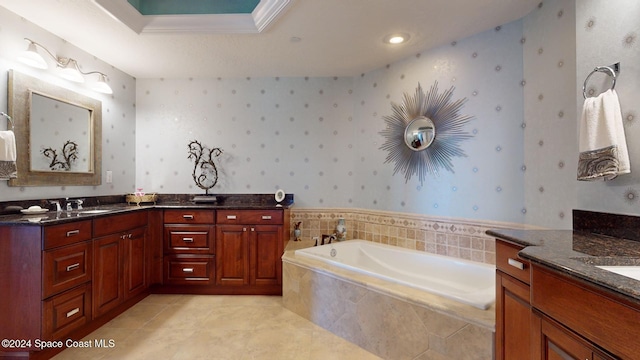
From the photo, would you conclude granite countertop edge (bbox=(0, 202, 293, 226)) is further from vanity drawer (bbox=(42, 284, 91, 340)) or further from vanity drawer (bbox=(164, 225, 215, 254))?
vanity drawer (bbox=(42, 284, 91, 340))

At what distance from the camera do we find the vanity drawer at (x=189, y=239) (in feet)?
9.32

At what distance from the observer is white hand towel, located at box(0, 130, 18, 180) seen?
6.05 feet

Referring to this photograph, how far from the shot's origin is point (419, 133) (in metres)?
2.71

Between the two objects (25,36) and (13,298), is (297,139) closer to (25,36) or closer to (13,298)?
(25,36)

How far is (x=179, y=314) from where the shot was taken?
248 centimetres

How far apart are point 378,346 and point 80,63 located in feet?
11.6

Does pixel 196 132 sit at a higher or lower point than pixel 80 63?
lower

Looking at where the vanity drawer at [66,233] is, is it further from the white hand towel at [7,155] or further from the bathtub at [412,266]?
the bathtub at [412,266]

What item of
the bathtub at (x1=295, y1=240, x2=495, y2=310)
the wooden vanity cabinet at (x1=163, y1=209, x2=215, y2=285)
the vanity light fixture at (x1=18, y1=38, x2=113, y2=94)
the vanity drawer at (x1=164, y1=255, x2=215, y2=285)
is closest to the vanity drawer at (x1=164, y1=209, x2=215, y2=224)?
the wooden vanity cabinet at (x1=163, y1=209, x2=215, y2=285)

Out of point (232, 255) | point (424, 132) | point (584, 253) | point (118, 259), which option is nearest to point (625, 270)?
point (584, 253)

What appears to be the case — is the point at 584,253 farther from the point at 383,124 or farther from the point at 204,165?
the point at 204,165

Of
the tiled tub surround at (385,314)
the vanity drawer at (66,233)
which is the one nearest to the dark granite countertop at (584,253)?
the tiled tub surround at (385,314)

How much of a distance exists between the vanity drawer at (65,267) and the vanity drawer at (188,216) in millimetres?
809

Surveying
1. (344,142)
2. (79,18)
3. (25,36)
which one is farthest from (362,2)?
(25,36)
